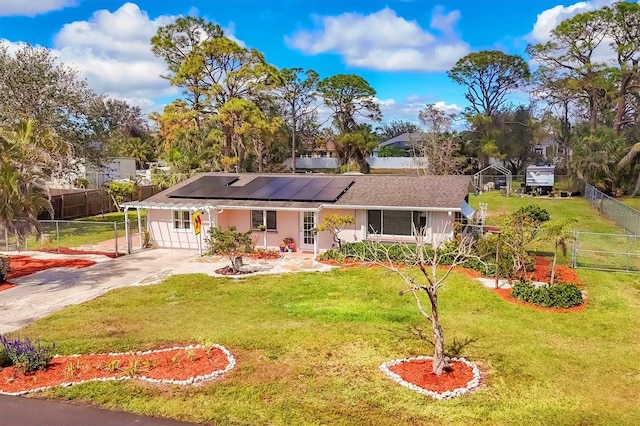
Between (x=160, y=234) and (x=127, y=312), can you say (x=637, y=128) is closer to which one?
(x=160, y=234)

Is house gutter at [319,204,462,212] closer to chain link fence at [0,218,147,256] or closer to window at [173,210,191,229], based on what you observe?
window at [173,210,191,229]

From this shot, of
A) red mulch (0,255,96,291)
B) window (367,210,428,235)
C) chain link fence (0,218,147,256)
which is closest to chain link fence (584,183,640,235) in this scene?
window (367,210,428,235)

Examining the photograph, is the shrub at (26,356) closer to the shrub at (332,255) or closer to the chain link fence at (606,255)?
the shrub at (332,255)

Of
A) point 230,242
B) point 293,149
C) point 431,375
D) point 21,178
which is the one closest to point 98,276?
point 21,178

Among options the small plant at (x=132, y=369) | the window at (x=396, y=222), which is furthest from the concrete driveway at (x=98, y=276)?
the small plant at (x=132, y=369)

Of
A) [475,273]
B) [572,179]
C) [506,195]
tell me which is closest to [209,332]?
[475,273]

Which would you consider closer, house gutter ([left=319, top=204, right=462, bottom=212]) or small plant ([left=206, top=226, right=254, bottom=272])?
small plant ([left=206, top=226, right=254, bottom=272])
